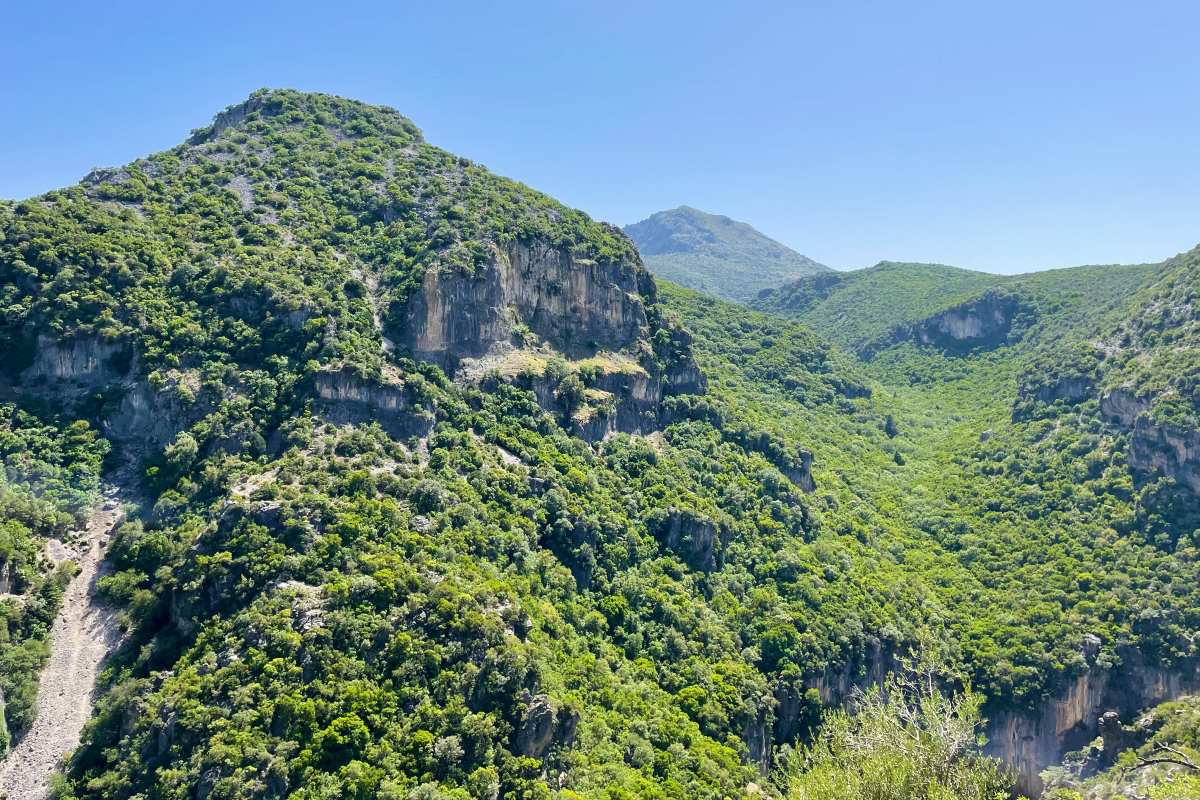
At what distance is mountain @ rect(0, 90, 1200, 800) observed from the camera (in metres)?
46.2

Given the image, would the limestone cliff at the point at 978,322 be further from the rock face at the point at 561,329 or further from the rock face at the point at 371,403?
the rock face at the point at 371,403

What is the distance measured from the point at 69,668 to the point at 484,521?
3361 cm

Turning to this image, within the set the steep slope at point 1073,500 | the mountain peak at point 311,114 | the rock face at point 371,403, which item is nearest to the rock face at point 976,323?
the steep slope at point 1073,500

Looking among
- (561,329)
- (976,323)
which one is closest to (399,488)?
(561,329)

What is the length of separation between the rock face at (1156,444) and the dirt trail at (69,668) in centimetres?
12353

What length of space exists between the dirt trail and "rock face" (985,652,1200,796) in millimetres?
91756

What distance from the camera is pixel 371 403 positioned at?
233 ft

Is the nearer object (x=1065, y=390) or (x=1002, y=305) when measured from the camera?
(x=1065, y=390)

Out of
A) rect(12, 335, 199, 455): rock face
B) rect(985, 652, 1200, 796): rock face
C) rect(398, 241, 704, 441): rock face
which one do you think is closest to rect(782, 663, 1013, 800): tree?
rect(985, 652, 1200, 796): rock face

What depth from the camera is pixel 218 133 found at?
10944cm

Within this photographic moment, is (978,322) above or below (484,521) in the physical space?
above

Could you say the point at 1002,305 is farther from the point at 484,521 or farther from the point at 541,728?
the point at 541,728

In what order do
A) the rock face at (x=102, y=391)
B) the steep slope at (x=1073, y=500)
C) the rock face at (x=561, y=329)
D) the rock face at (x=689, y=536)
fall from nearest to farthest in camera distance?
the rock face at (x=102, y=391) < the steep slope at (x=1073, y=500) < the rock face at (x=689, y=536) < the rock face at (x=561, y=329)

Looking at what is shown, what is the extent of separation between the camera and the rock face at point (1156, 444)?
90.3m
